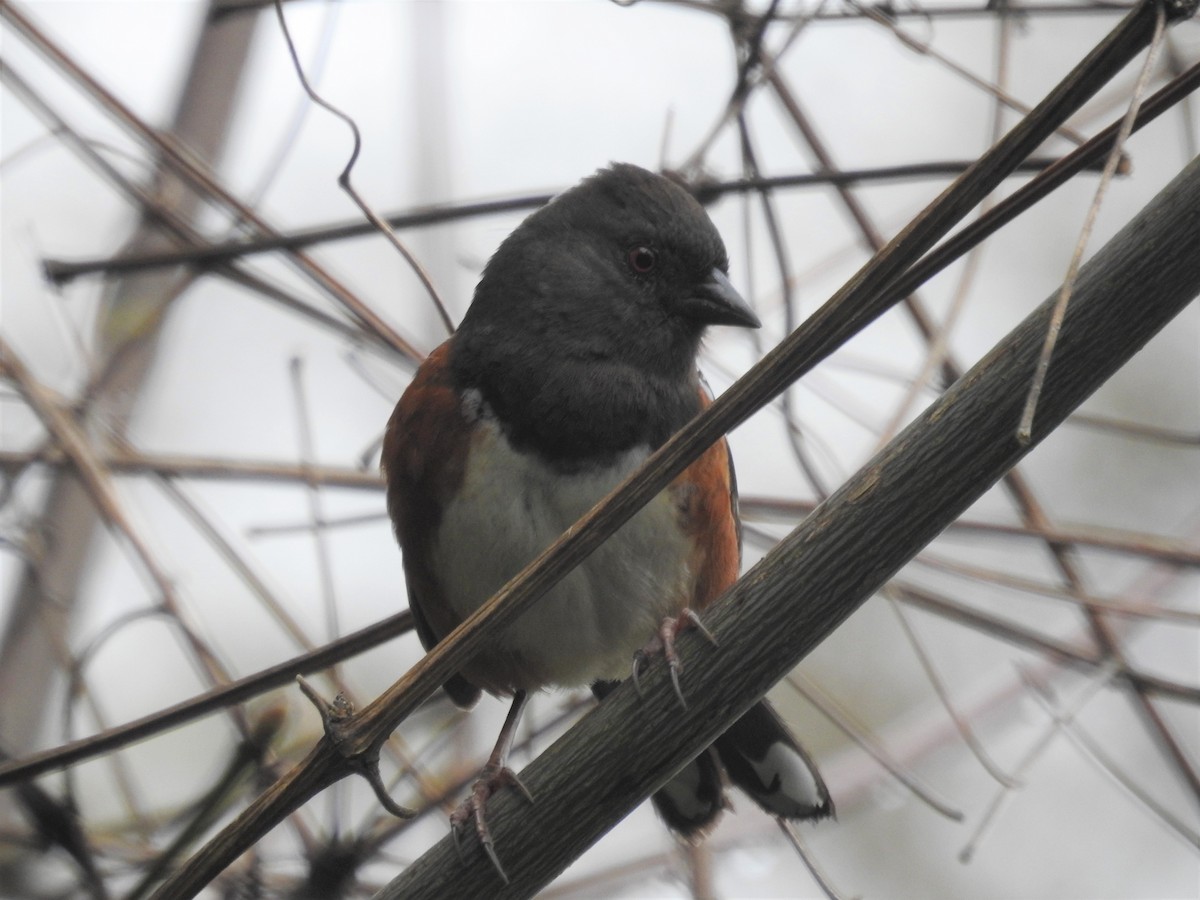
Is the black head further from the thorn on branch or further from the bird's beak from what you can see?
the thorn on branch

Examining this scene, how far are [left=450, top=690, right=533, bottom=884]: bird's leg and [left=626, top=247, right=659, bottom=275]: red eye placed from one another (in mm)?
902

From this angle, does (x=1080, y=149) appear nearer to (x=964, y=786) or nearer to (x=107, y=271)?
(x=107, y=271)

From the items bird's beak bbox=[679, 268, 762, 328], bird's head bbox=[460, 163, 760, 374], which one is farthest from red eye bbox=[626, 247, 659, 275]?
bird's beak bbox=[679, 268, 762, 328]

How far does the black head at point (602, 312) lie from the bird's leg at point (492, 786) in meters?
0.59

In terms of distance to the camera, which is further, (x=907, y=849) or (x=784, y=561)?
(x=907, y=849)

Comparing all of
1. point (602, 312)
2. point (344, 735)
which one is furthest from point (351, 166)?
point (344, 735)

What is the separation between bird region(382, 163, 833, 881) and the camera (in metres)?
2.34

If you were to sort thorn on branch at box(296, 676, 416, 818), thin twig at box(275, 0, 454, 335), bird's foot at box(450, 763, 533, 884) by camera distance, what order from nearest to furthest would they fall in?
thorn on branch at box(296, 676, 416, 818) < bird's foot at box(450, 763, 533, 884) < thin twig at box(275, 0, 454, 335)

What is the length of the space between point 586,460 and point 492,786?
0.58m

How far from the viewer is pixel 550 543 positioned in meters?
2.35

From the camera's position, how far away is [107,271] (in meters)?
2.52

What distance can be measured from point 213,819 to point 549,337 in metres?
1.05

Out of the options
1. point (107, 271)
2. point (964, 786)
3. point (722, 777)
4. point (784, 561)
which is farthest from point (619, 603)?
point (964, 786)

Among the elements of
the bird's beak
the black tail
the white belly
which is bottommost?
the black tail
